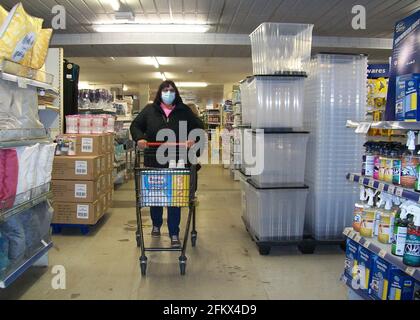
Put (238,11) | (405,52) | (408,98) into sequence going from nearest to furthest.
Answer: (408,98)
(405,52)
(238,11)

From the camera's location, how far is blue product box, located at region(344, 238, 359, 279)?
274cm

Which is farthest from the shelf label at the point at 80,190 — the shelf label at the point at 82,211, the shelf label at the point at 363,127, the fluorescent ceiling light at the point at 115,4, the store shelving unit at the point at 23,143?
the shelf label at the point at 363,127

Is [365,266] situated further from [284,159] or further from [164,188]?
[164,188]

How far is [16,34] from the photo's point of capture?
2.55m

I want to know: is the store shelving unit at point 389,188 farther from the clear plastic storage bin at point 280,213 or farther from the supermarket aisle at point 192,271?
the clear plastic storage bin at point 280,213

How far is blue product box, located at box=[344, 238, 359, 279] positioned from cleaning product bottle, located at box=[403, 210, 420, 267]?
0.70 meters

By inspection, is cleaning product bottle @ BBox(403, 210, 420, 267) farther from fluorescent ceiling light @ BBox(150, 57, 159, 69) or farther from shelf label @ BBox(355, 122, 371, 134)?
fluorescent ceiling light @ BBox(150, 57, 159, 69)

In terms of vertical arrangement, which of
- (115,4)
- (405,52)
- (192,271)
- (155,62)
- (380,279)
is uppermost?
(155,62)

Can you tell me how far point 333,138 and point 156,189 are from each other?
190 centimetres

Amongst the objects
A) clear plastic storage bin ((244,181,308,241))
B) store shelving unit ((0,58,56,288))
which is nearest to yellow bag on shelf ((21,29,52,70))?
store shelving unit ((0,58,56,288))

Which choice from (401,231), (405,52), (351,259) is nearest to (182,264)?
(351,259)

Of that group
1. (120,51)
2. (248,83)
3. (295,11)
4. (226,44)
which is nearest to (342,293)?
(248,83)
